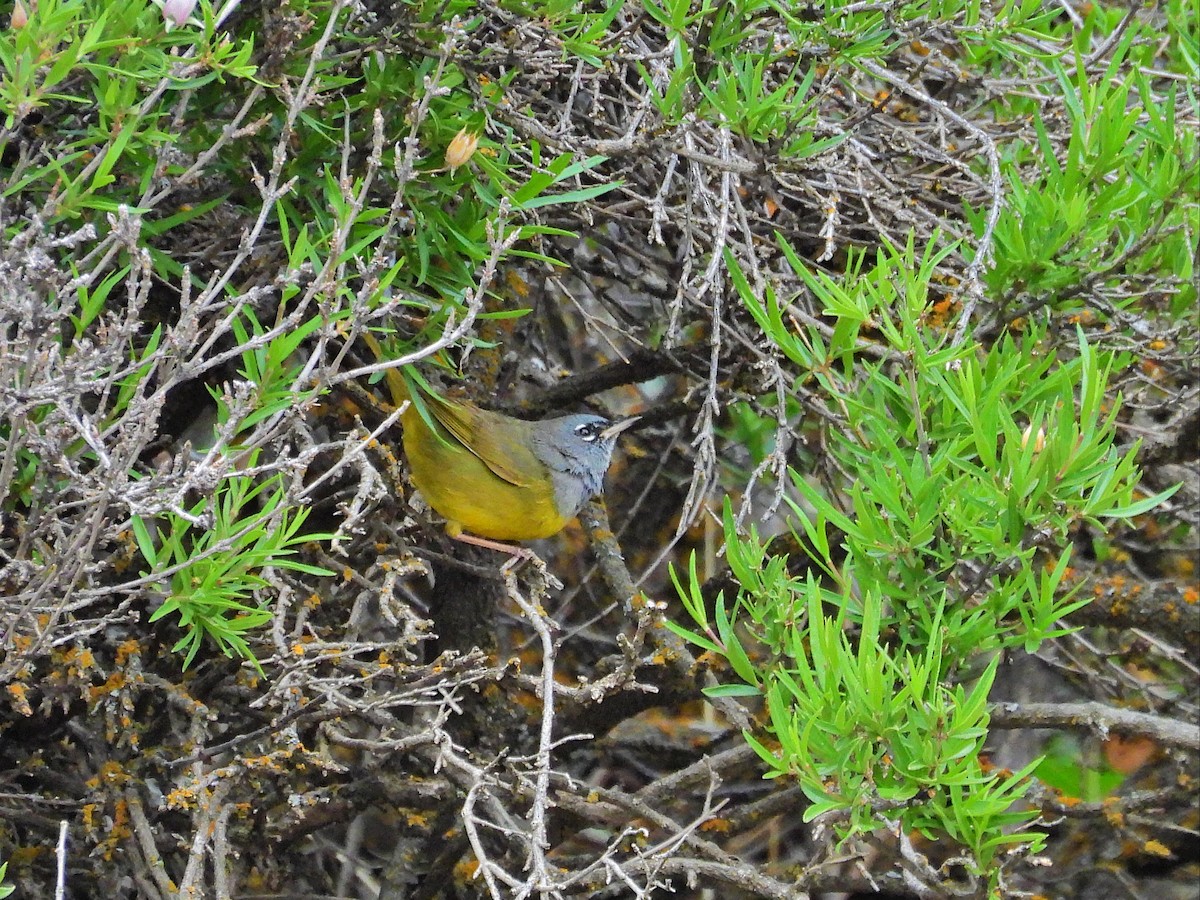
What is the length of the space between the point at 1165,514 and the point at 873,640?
8.57ft

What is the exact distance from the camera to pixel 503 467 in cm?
410

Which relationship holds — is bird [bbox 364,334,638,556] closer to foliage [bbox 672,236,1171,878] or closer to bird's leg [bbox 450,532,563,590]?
bird's leg [bbox 450,532,563,590]

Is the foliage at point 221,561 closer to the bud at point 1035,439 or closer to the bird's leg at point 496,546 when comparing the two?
the bud at point 1035,439

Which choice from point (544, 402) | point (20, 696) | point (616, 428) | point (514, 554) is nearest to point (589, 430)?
point (616, 428)

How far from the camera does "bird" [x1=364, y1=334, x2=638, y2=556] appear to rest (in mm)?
3988

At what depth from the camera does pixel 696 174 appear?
120 inches

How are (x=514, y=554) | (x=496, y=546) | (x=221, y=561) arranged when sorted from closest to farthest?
(x=221, y=561) < (x=496, y=546) < (x=514, y=554)

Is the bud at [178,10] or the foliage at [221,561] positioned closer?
the bud at [178,10]

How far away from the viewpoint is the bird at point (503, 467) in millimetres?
3988

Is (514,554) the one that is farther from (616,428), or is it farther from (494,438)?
(616,428)

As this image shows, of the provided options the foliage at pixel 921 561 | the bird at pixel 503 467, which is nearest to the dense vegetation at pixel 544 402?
the foliage at pixel 921 561

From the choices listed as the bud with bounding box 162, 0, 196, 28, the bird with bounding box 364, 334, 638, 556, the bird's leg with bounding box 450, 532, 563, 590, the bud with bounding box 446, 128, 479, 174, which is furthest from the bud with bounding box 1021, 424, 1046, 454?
the bird with bounding box 364, 334, 638, 556

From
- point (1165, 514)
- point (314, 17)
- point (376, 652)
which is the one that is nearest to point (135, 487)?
point (314, 17)

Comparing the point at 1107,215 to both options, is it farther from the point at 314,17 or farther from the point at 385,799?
the point at 385,799
